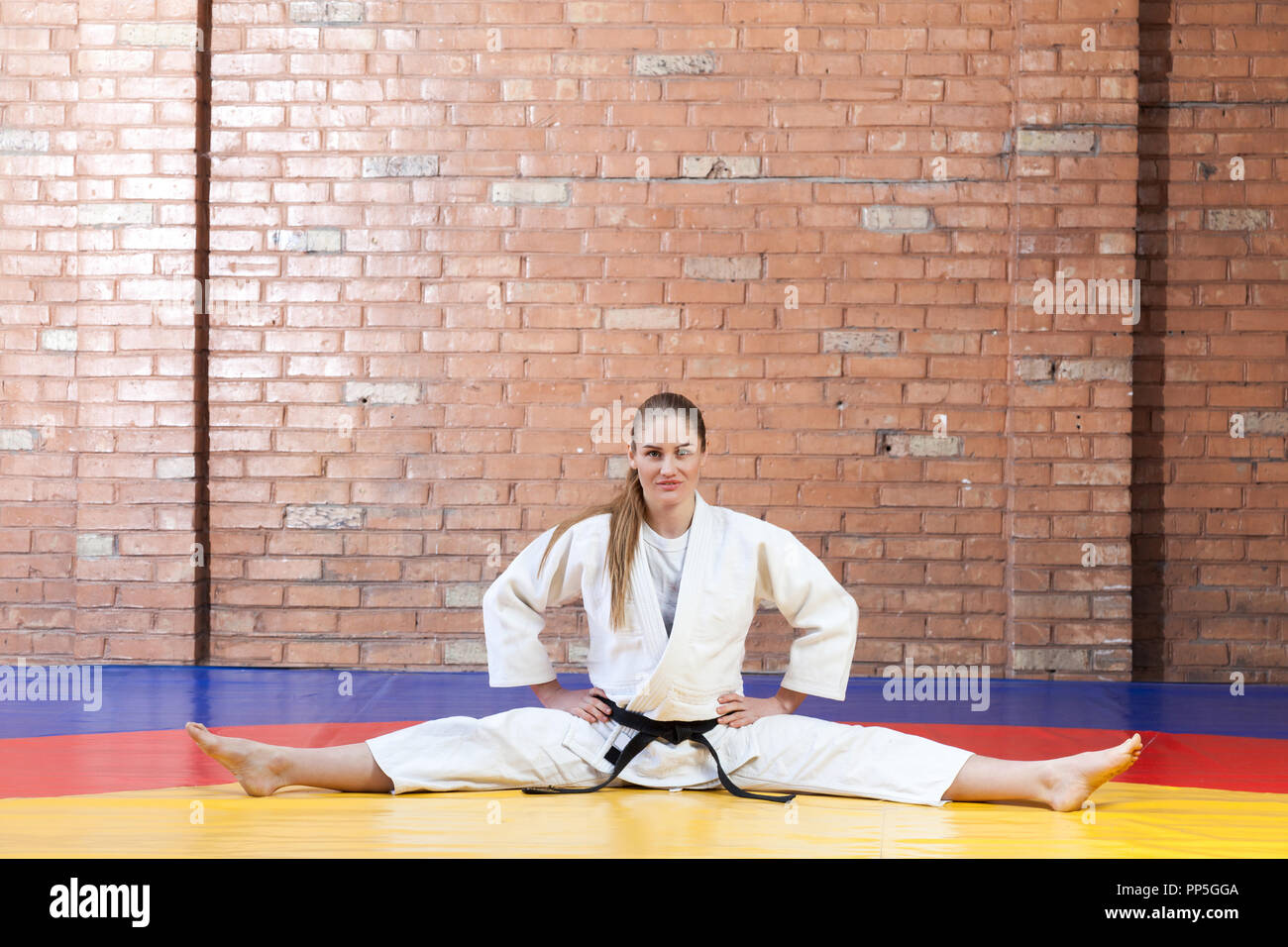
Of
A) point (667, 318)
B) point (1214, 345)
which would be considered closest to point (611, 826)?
point (667, 318)

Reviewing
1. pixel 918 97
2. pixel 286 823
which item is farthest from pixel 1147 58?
pixel 286 823

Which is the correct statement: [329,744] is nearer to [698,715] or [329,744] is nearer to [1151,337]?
[698,715]

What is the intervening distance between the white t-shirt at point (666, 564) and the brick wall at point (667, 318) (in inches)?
81.6

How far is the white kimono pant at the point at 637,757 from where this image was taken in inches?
110

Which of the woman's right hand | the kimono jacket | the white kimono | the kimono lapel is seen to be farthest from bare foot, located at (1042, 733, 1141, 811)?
the woman's right hand

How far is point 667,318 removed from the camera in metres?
4.97

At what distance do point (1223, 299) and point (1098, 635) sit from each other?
1562mm

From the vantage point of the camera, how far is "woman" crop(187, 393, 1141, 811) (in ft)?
9.05

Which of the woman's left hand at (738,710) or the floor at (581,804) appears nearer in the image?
the floor at (581,804)

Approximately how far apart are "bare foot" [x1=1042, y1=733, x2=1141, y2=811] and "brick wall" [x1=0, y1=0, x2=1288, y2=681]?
2268 mm

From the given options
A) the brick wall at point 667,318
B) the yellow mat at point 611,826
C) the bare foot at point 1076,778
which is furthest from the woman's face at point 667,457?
the brick wall at point 667,318

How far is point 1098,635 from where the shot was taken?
4875 mm

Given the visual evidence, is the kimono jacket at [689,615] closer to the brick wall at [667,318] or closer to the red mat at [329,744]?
the red mat at [329,744]

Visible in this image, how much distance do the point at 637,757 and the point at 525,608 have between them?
0.48 meters
